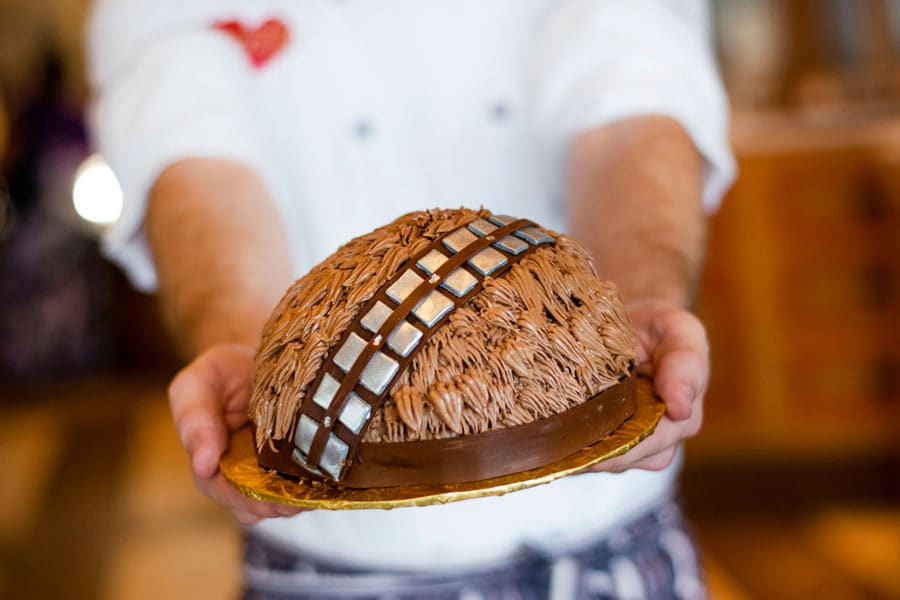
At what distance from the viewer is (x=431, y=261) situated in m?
1.06

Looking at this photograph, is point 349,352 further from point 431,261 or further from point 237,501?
point 237,501

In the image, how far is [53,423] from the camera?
235 inches

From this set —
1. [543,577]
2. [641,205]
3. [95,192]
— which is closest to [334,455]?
[543,577]

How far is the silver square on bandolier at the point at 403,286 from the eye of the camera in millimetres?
1037

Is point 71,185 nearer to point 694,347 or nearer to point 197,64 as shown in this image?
point 197,64

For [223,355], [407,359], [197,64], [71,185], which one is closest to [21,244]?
[71,185]

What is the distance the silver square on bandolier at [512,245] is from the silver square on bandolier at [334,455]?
28 centimetres

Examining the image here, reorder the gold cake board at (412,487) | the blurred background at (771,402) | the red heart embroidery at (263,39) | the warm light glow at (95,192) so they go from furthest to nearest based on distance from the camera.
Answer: the warm light glow at (95,192) → the blurred background at (771,402) → the red heart embroidery at (263,39) → the gold cake board at (412,487)

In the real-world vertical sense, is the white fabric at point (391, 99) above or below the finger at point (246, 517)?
above

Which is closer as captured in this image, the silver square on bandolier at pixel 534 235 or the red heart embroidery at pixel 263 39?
the silver square on bandolier at pixel 534 235

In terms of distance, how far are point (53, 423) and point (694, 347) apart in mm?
5587

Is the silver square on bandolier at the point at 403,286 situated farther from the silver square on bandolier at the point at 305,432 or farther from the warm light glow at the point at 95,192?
the warm light glow at the point at 95,192

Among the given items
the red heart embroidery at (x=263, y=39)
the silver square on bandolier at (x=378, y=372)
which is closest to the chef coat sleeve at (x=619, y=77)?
the red heart embroidery at (x=263, y=39)

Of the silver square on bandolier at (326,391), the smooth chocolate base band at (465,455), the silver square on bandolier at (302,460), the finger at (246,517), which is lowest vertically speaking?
the finger at (246,517)
